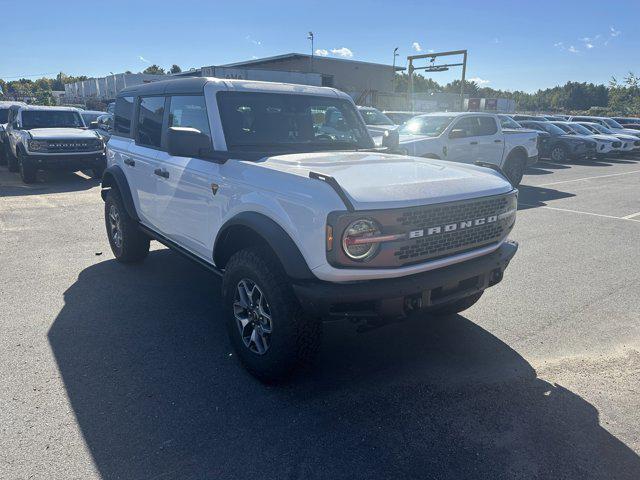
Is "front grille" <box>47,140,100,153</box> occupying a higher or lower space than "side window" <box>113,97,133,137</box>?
lower

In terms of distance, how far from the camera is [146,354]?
3619 mm

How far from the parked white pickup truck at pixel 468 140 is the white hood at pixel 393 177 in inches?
254

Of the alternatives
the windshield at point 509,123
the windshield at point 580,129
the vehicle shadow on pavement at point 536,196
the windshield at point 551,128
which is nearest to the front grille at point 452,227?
the vehicle shadow on pavement at point 536,196

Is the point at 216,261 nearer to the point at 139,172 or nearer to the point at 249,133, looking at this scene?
the point at 249,133

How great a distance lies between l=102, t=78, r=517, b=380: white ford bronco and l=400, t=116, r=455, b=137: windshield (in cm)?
664

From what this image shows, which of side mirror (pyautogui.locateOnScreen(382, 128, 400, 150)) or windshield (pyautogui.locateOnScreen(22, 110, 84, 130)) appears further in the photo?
windshield (pyautogui.locateOnScreen(22, 110, 84, 130))

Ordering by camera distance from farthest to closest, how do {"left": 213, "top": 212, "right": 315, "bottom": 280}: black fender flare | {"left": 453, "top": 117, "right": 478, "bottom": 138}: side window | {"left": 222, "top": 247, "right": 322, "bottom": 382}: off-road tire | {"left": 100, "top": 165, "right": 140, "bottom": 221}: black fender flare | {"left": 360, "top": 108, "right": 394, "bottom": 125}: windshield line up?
{"left": 360, "top": 108, "right": 394, "bottom": 125}: windshield, {"left": 453, "top": 117, "right": 478, "bottom": 138}: side window, {"left": 100, "top": 165, "right": 140, "bottom": 221}: black fender flare, {"left": 222, "top": 247, "right": 322, "bottom": 382}: off-road tire, {"left": 213, "top": 212, "right": 315, "bottom": 280}: black fender flare

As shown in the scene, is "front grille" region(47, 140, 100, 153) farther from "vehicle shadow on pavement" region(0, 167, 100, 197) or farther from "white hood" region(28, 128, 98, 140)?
"vehicle shadow on pavement" region(0, 167, 100, 197)

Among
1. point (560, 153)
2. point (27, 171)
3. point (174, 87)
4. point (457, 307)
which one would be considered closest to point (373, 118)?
point (27, 171)

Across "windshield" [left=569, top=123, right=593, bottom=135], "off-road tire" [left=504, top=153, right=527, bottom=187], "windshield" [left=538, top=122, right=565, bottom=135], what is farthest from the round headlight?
"windshield" [left=569, top=123, right=593, bottom=135]

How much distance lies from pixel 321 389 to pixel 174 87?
305cm

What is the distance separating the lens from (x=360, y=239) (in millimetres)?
2689

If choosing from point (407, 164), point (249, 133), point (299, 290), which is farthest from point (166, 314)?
point (407, 164)

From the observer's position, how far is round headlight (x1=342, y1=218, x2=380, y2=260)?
2680 millimetres
